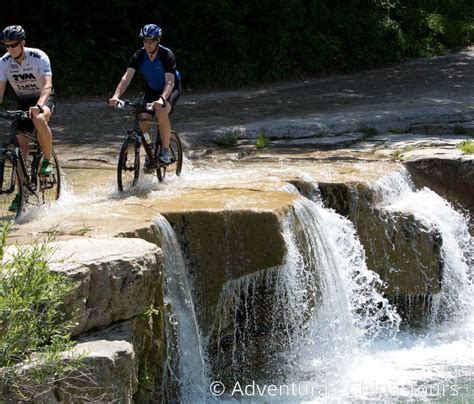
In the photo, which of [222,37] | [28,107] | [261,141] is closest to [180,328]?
[28,107]

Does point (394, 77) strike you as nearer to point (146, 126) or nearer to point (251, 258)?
point (146, 126)

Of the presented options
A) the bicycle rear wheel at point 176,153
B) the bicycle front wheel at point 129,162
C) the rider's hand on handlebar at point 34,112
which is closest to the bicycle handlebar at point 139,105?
the bicycle front wheel at point 129,162

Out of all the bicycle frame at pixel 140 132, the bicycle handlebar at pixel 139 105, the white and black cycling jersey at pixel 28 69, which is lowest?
the bicycle frame at pixel 140 132

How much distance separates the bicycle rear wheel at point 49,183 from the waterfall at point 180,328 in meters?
1.52

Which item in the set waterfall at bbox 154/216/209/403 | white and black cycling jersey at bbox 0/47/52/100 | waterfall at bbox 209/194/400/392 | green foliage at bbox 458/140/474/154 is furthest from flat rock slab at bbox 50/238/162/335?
green foliage at bbox 458/140/474/154

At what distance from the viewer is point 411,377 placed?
875cm

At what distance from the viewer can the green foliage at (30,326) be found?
5441 mm

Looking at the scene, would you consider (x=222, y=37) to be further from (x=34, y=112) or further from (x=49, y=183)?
(x=34, y=112)

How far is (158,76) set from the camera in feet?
32.0

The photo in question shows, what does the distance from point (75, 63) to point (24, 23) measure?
136cm

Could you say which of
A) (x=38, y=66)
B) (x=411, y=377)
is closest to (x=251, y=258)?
(x=411, y=377)

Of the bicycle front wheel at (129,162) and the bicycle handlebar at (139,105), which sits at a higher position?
the bicycle handlebar at (139,105)

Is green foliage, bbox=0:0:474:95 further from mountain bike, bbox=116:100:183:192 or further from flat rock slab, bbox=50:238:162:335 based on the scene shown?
flat rock slab, bbox=50:238:162:335

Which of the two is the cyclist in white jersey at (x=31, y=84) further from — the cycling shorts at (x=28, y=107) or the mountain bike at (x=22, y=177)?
the mountain bike at (x=22, y=177)
